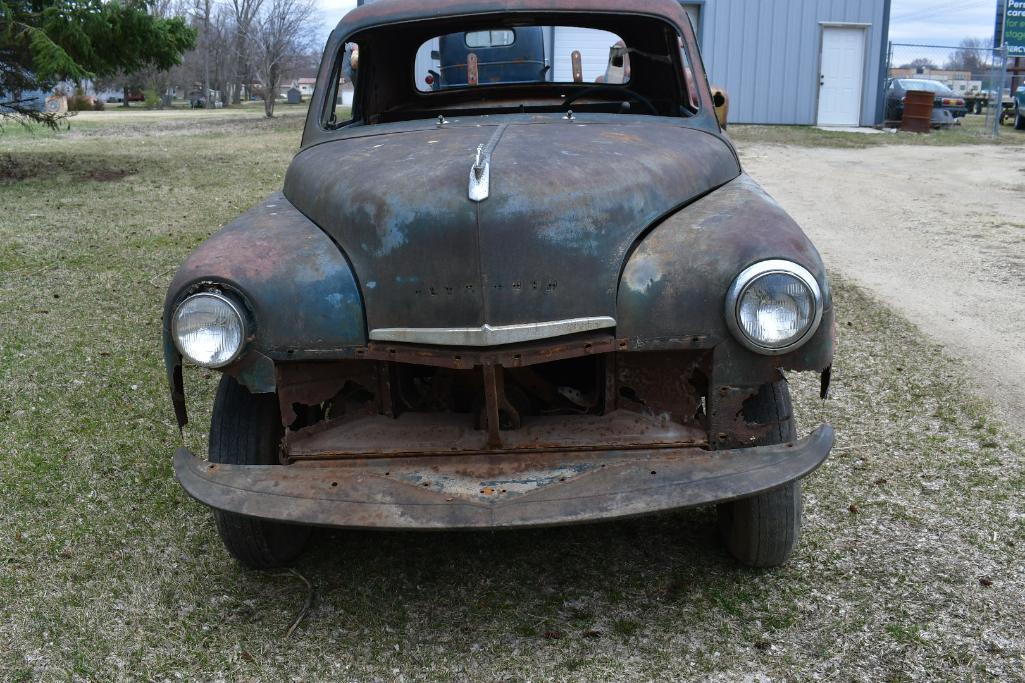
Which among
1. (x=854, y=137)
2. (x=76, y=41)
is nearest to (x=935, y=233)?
(x=76, y=41)

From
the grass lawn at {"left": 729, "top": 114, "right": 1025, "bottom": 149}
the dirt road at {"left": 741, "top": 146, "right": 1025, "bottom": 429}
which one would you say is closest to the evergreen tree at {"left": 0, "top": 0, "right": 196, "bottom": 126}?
the dirt road at {"left": 741, "top": 146, "right": 1025, "bottom": 429}

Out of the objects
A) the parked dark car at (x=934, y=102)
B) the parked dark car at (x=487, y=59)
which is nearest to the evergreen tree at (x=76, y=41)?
the parked dark car at (x=487, y=59)

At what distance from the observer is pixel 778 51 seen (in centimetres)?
2134

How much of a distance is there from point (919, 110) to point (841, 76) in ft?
6.46

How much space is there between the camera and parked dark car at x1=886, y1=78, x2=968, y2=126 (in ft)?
72.6

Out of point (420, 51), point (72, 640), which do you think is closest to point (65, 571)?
point (72, 640)

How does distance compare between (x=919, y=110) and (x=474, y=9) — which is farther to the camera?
(x=919, y=110)

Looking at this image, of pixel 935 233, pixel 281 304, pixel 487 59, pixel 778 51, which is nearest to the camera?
pixel 281 304

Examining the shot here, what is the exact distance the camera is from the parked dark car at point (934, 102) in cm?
2212

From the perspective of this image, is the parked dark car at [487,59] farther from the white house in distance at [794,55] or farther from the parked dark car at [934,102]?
the parked dark car at [934,102]

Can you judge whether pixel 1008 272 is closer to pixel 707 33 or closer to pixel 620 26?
pixel 620 26

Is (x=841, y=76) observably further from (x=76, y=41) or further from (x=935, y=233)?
(x=76, y=41)

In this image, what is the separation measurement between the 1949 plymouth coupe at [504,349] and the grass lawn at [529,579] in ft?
0.81

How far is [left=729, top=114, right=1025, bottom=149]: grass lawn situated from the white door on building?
37.6 inches
